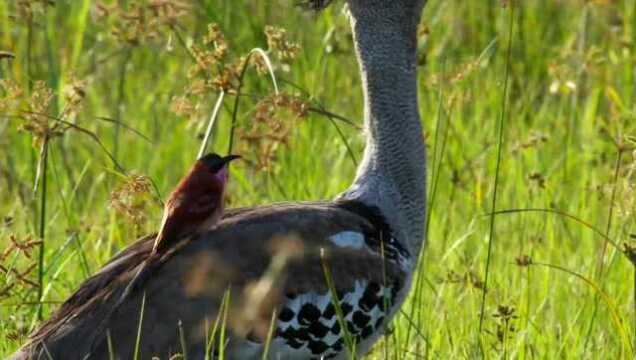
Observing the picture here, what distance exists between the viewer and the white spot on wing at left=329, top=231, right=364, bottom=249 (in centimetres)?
392

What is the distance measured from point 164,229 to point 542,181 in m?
1.47

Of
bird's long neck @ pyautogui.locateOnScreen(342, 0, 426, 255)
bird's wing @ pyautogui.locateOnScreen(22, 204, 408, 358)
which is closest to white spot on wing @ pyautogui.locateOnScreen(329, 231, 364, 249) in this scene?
bird's wing @ pyautogui.locateOnScreen(22, 204, 408, 358)

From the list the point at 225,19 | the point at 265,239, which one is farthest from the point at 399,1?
the point at 225,19

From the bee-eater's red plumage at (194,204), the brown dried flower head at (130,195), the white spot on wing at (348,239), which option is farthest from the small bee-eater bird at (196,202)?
the white spot on wing at (348,239)

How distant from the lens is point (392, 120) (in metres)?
4.28

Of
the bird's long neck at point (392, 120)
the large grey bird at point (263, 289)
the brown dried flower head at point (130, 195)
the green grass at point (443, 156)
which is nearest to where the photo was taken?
A: the large grey bird at point (263, 289)

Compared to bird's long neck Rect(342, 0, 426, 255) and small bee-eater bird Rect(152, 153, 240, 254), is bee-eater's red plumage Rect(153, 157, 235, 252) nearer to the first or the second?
small bee-eater bird Rect(152, 153, 240, 254)

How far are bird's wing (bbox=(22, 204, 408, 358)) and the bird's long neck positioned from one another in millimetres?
219

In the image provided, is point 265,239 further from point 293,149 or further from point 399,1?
point 293,149

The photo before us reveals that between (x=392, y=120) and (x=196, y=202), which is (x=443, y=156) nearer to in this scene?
(x=392, y=120)

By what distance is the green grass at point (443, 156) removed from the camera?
447 cm

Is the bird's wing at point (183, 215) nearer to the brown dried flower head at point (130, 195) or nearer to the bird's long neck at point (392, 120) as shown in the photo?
the brown dried flower head at point (130, 195)

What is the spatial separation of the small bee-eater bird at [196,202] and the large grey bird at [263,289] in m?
0.04

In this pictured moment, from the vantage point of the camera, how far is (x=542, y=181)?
485 cm
